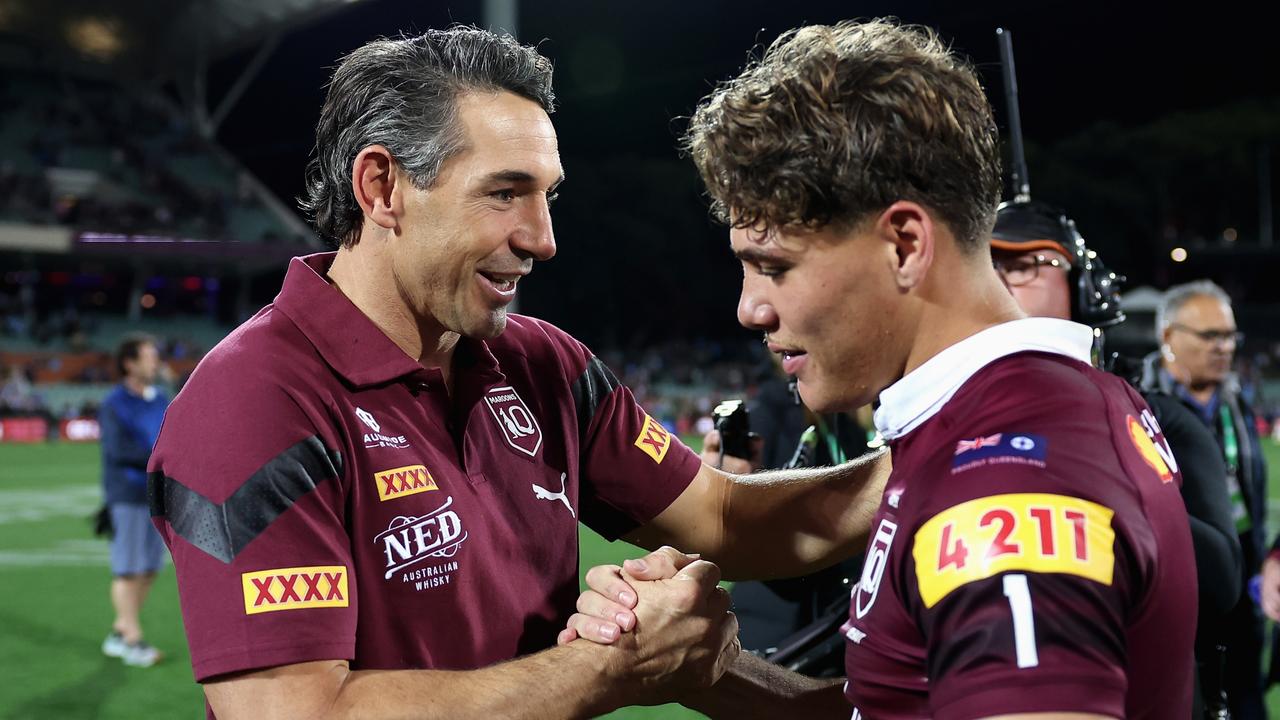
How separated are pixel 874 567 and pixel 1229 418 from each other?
15.3 ft

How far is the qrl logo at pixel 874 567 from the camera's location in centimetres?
156

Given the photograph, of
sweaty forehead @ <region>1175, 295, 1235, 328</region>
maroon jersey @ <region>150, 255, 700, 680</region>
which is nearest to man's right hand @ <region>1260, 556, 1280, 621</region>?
sweaty forehead @ <region>1175, 295, 1235, 328</region>

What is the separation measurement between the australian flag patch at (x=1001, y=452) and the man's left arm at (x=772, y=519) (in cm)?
137

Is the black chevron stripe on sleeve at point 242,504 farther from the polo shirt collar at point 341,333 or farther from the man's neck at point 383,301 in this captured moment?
the man's neck at point 383,301

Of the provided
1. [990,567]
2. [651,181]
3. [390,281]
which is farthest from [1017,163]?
[651,181]

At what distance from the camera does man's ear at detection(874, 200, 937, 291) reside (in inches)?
64.2

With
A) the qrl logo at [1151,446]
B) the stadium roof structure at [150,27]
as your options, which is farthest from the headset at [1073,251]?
the stadium roof structure at [150,27]

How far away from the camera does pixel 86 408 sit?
29234mm

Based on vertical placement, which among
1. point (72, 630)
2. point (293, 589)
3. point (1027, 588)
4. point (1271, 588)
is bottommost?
point (72, 630)

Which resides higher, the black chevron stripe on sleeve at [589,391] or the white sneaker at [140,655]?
the black chevron stripe on sleeve at [589,391]

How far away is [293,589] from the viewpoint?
1995 mm

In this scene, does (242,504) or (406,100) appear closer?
(242,504)

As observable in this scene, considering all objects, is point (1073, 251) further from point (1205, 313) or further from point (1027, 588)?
point (1205, 313)

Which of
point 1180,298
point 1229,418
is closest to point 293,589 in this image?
point 1229,418
